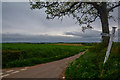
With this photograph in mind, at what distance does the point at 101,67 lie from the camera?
4.55 meters

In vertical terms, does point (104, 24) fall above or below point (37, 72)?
above

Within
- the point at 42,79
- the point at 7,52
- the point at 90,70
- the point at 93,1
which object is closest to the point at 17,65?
the point at 7,52

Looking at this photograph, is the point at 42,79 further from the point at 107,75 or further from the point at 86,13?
the point at 86,13

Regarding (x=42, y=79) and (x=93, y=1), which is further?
(x=93, y=1)

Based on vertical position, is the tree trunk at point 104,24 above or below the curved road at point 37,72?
above

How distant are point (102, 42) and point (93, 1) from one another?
3.57 meters

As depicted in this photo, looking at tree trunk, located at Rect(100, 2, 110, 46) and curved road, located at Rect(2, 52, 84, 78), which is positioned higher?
tree trunk, located at Rect(100, 2, 110, 46)

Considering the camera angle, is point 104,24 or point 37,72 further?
point 104,24

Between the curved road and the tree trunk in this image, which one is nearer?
the curved road

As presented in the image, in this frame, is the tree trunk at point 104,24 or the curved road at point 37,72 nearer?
the curved road at point 37,72

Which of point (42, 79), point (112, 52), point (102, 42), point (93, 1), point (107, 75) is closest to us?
point (107, 75)

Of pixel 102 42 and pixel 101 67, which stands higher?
pixel 102 42

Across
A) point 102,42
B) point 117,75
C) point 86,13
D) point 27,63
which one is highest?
point 86,13

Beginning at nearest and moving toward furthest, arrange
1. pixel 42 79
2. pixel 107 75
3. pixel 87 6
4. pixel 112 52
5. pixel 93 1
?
pixel 107 75
pixel 42 79
pixel 112 52
pixel 93 1
pixel 87 6
